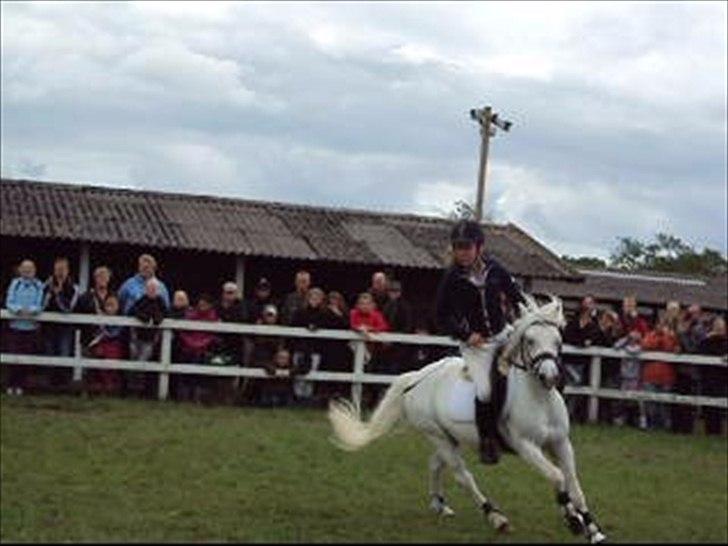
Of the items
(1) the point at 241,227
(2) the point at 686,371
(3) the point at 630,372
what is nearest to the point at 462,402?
(3) the point at 630,372

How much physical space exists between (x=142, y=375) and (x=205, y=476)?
7112mm

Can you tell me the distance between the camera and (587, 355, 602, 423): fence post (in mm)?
18438

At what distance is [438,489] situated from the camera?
10352 millimetres

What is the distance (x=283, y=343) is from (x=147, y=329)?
1.84 meters

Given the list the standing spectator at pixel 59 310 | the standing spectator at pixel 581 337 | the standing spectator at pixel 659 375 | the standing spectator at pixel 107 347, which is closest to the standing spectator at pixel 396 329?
the standing spectator at pixel 581 337

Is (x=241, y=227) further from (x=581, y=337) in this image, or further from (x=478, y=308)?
(x=478, y=308)

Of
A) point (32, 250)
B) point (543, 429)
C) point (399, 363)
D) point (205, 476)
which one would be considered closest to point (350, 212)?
point (32, 250)

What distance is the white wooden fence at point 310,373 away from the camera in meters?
16.7

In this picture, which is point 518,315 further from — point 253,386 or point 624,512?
point 253,386

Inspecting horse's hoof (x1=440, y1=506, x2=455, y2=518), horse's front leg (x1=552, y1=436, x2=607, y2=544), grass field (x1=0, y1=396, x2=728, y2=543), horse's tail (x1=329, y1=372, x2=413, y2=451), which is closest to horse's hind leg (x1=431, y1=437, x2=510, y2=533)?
grass field (x1=0, y1=396, x2=728, y2=543)

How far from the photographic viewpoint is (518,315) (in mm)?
10109

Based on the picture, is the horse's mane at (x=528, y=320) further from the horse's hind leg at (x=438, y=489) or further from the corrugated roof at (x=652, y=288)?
the corrugated roof at (x=652, y=288)

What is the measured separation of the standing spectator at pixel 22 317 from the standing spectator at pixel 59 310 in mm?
179

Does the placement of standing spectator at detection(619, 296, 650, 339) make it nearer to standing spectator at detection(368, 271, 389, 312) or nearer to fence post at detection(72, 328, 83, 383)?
standing spectator at detection(368, 271, 389, 312)
